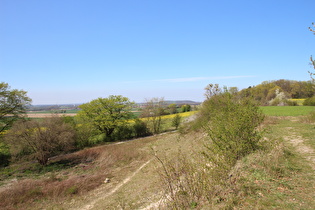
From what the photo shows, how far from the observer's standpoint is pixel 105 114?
37.1m

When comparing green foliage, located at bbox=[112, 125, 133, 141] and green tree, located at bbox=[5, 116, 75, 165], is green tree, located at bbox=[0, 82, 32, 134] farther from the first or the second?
green foliage, located at bbox=[112, 125, 133, 141]

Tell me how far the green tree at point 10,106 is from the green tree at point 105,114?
11176mm

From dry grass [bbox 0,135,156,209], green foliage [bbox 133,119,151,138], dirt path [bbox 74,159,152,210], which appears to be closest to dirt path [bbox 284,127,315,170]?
dirt path [bbox 74,159,152,210]

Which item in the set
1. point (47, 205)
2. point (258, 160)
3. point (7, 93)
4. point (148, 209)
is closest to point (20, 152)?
point (7, 93)

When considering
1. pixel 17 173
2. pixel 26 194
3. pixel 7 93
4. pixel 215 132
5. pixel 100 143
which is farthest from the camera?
pixel 100 143

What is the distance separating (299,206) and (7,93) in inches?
1368

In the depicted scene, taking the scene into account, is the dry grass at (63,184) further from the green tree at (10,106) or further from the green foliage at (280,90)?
the green foliage at (280,90)

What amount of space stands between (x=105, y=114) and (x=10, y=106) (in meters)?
16.1

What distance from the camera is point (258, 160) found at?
668 cm

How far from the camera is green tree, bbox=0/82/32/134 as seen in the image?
25.1m

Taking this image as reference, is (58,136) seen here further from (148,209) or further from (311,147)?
(311,147)

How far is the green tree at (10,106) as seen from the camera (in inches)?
989

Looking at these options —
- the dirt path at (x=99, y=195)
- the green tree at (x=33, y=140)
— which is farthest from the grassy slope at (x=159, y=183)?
the green tree at (x=33, y=140)

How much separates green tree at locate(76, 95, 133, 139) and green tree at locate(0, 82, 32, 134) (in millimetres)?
11176
